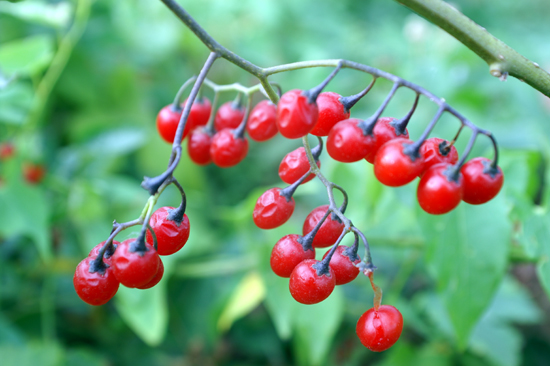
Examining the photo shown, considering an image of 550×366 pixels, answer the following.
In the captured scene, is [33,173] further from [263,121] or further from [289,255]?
[289,255]

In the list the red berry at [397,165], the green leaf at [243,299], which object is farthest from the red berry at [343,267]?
the green leaf at [243,299]

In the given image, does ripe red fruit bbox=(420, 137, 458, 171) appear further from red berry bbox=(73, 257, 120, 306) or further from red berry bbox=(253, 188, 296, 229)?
red berry bbox=(73, 257, 120, 306)

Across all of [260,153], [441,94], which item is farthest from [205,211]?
[441,94]

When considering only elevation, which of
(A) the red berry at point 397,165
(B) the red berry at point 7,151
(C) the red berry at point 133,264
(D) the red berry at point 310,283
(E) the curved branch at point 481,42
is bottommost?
(C) the red berry at point 133,264

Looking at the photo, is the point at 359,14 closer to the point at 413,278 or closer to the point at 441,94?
the point at 441,94

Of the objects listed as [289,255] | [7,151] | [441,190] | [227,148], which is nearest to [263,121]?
[227,148]

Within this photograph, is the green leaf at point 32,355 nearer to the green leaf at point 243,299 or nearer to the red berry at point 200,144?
the green leaf at point 243,299

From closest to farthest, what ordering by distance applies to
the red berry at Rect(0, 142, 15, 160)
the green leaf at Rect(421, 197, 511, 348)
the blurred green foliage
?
the green leaf at Rect(421, 197, 511, 348)
the blurred green foliage
the red berry at Rect(0, 142, 15, 160)

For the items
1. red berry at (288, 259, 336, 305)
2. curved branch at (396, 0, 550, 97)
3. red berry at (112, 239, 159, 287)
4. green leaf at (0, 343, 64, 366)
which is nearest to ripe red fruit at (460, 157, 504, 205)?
curved branch at (396, 0, 550, 97)
